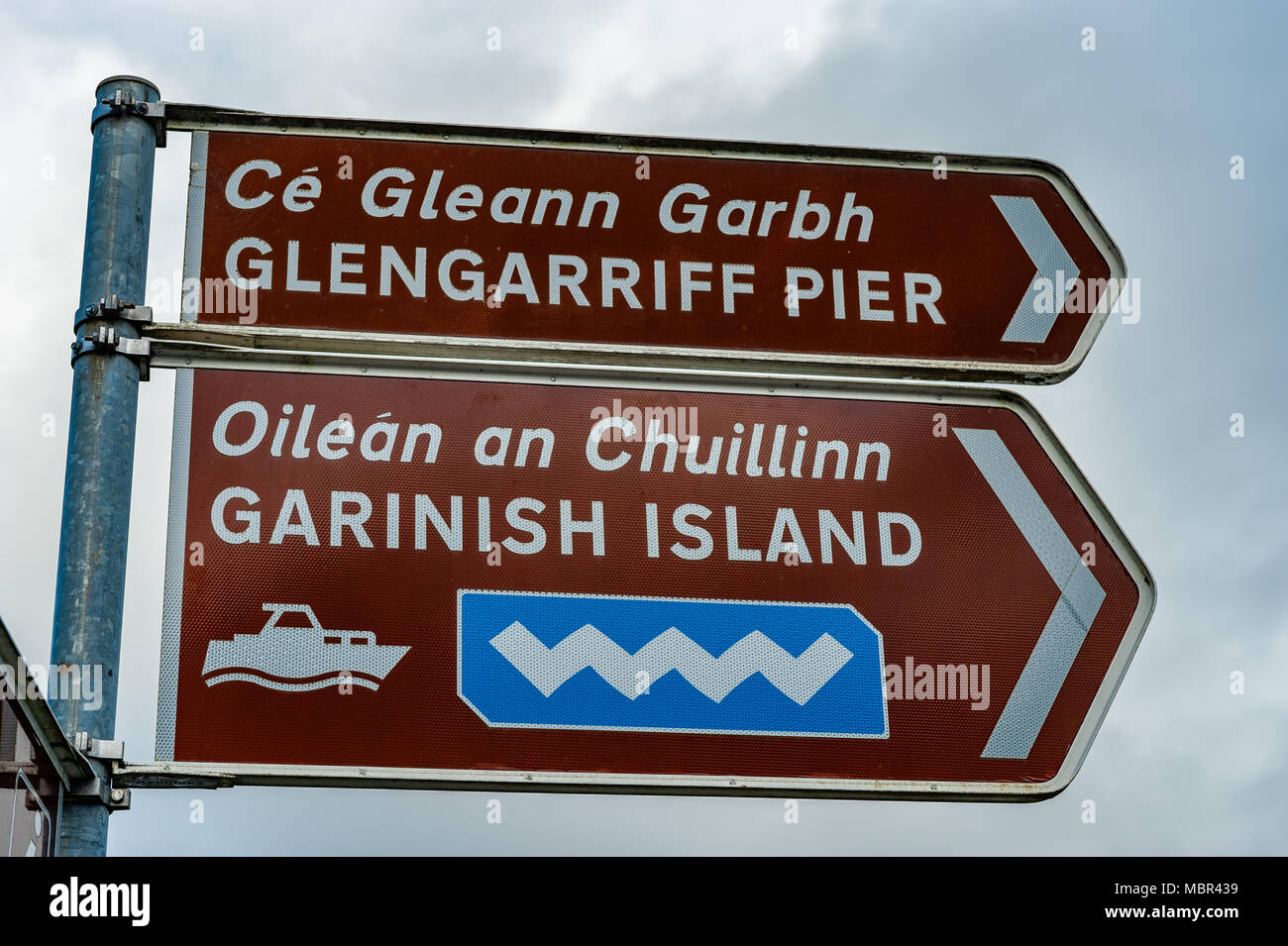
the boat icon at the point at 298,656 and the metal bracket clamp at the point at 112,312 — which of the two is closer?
the boat icon at the point at 298,656

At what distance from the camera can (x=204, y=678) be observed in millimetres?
3916

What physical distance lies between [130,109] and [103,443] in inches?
32.9

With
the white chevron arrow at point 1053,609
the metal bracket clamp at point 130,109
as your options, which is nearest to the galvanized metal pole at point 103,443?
the metal bracket clamp at point 130,109

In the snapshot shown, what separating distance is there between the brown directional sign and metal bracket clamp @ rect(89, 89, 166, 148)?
3.8 inches

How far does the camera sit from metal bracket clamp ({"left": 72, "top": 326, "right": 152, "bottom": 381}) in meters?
4.12

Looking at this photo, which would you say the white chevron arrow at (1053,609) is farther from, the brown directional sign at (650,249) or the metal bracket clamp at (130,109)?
the metal bracket clamp at (130,109)

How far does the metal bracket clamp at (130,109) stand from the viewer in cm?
440

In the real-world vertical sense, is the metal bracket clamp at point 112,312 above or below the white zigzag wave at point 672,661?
above

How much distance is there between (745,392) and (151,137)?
1.45m

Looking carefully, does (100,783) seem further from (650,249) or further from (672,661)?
(650,249)

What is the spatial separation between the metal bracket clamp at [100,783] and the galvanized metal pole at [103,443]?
18 mm

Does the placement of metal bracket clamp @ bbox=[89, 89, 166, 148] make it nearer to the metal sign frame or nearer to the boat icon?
the metal sign frame

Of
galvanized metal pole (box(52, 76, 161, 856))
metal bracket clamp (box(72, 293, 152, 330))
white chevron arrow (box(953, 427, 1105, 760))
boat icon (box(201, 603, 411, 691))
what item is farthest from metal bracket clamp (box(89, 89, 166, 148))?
white chevron arrow (box(953, 427, 1105, 760))
